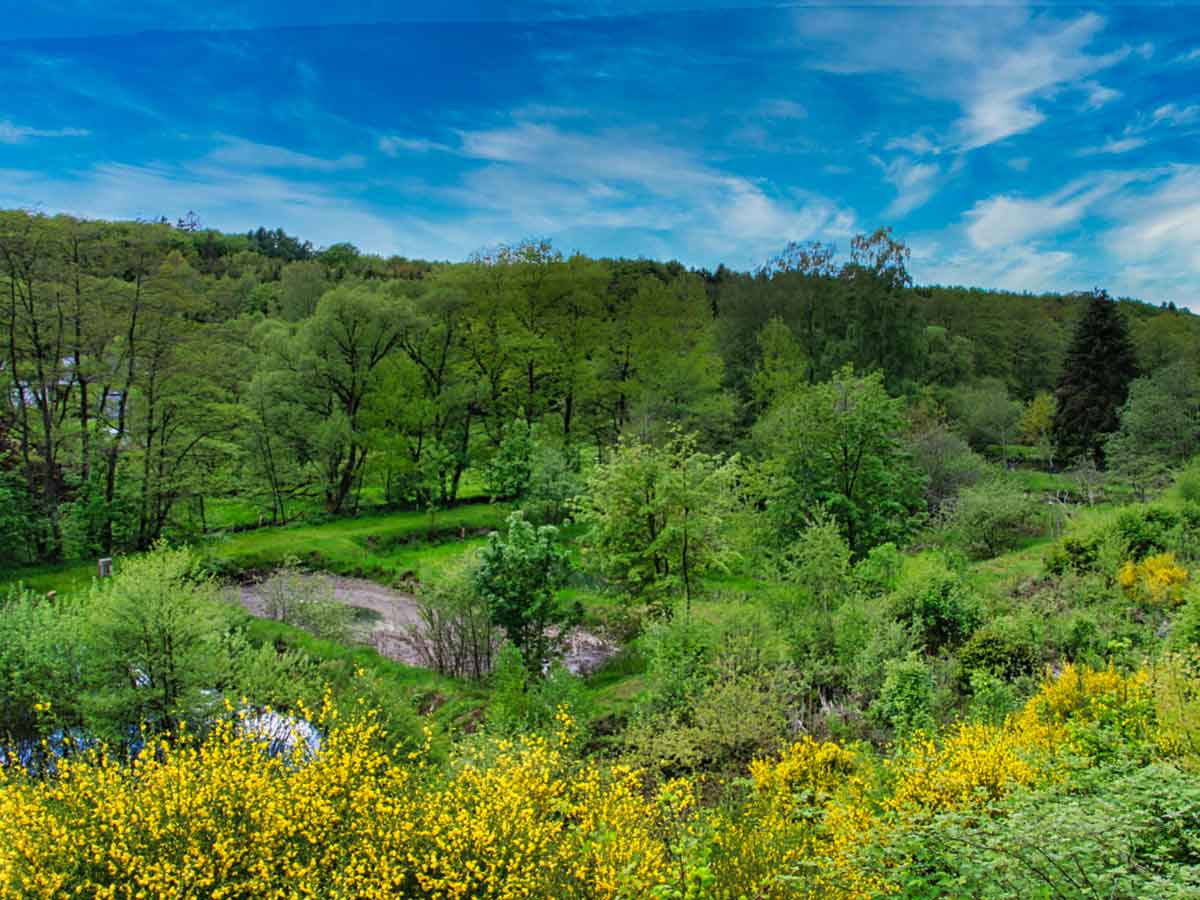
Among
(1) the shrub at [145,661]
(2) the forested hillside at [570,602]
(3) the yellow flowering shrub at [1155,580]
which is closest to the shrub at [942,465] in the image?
(2) the forested hillside at [570,602]

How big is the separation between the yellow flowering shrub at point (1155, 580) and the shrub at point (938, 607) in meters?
3.39

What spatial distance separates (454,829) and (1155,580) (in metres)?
15.5

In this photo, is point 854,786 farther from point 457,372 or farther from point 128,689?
point 457,372

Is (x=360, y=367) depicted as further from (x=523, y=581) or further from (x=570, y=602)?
(x=523, y=581)

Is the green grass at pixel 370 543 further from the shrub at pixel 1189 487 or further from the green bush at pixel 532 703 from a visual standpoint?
the shrub at pixel 1189 487

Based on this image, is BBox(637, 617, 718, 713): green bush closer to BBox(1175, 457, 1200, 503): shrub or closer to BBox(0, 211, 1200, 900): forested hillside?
BBox(0, 211, 1200, 900): forested hillside

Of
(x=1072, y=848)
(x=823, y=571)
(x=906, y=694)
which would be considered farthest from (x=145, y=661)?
(x=823, y=571)

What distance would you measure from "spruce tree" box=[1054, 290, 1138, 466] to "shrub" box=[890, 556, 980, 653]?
115ft

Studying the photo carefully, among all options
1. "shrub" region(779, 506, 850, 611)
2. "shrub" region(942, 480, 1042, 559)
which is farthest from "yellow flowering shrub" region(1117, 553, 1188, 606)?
"shrub" region(942, 480, 1042, 559)

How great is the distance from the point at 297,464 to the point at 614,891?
34552 millimetres

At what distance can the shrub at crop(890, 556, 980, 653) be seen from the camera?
46.9 feet

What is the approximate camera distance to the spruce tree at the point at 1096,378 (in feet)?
138

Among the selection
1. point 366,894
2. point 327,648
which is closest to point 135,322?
point 327,648

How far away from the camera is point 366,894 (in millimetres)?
6141
